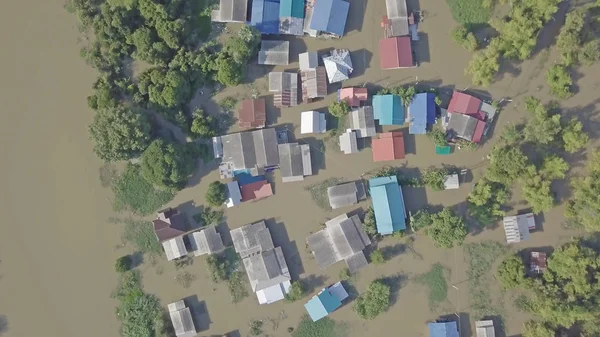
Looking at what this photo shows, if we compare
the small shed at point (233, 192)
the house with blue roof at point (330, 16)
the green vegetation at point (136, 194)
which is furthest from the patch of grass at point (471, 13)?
the green vegetation at point (136, 194)

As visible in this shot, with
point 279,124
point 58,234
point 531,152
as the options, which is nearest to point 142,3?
point 279,124

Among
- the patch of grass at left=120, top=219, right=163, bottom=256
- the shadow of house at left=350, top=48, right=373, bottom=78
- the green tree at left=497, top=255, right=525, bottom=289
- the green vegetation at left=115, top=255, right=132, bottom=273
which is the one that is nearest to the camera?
the green tree at left=497, top=255, right=525, bottom=289

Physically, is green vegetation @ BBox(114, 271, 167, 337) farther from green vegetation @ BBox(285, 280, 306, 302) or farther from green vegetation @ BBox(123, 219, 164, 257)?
green vegetation @ BBox(285, 280, 306, 302)

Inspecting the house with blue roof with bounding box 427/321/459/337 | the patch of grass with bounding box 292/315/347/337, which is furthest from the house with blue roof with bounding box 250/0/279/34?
the house with blue roof with bounding box 427/321/459/337

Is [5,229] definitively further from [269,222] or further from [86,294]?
[269,222]

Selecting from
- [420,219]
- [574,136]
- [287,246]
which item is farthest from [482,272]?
[287,246]

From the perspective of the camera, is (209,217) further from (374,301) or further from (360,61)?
(360,61)

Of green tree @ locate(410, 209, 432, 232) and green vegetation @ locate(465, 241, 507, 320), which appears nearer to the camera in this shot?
green tree @ locate(410, 209, 432, 232)
